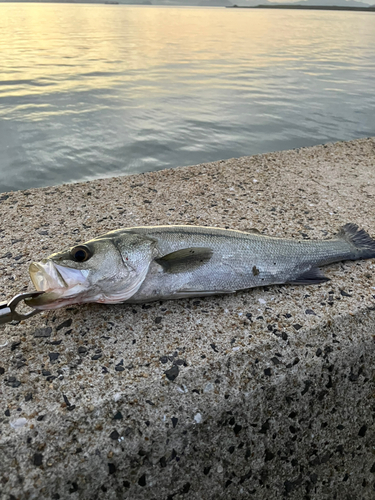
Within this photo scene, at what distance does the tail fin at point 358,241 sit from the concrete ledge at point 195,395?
3.0 inches

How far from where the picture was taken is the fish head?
176cm

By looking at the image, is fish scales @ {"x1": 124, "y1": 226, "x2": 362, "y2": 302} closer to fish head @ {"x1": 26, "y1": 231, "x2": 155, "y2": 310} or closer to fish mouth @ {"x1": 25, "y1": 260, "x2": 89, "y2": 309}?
fish head @ {"x1": 26, "y1": 231, "x2": 155, "y2": 310}

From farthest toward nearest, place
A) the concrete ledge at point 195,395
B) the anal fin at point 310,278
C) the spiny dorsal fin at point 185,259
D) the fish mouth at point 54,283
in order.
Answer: the anal fin at point 310,278 < the spiny dorsal fin at point 185,259 < the fish mouth at point 54,283 < the concrete ledge at point 195,395

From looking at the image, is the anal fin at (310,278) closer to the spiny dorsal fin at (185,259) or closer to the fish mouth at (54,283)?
the spiny dorsal fin at (185,259)

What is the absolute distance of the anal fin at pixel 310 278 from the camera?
2307 millimetres

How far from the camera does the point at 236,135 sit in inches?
293

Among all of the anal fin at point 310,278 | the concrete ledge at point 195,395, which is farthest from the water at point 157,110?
the anal fin at point 310,278

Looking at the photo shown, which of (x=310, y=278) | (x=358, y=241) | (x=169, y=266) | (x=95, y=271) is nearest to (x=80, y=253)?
(x=95, y=271)

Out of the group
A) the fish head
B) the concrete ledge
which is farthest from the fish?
the concrete ledge

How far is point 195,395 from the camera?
68.4 inches

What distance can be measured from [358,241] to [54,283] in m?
1.98

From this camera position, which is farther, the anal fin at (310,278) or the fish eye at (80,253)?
the anal fin at (310,278)

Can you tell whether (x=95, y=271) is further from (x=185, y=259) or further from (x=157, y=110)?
(x=157, y=110)

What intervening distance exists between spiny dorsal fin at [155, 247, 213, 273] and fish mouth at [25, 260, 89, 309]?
0.42m
